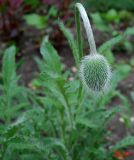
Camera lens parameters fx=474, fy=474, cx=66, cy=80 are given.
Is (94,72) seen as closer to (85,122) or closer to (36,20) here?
(85,122)

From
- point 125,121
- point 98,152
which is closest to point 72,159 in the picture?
point 98,152

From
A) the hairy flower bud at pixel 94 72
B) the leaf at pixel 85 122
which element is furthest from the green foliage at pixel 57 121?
the hairy flower bud at pixel 94 72

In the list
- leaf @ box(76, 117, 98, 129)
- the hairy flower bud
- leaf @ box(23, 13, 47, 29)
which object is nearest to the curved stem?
the hairy flower bud

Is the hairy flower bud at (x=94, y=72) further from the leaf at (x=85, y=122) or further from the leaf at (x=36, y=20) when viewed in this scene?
the leaf at (x=36, y=20)

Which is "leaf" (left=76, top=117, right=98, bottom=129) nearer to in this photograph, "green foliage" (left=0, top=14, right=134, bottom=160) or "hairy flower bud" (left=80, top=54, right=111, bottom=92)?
"green foliage" (left=0, top=14, right=134, bottom=160)

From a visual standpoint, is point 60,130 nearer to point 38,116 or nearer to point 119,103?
point 38,116

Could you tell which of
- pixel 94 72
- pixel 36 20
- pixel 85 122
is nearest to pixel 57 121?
pixel 85 122
